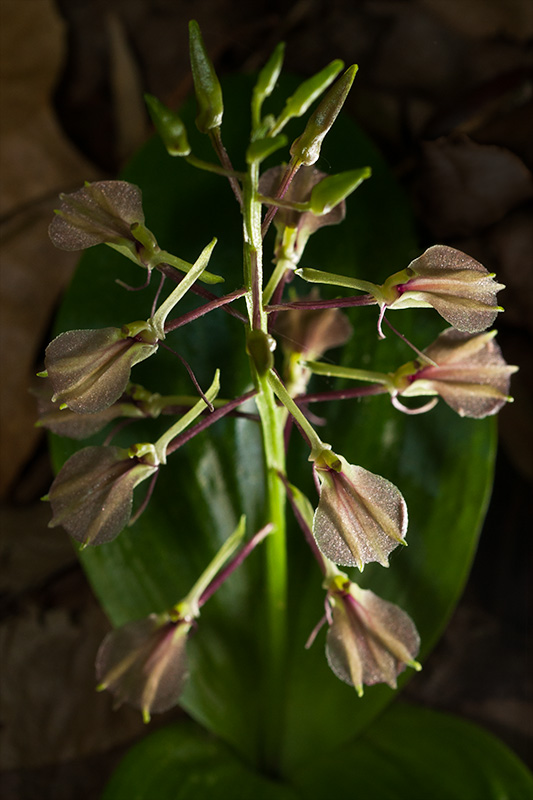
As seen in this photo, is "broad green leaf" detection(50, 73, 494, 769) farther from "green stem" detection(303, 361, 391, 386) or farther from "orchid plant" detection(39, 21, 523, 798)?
"green stem" detection(303, 361, 391, 386)

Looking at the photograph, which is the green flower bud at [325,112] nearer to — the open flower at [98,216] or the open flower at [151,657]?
the open flower at [98,216]

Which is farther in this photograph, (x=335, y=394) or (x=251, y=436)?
(x=251, y=436)

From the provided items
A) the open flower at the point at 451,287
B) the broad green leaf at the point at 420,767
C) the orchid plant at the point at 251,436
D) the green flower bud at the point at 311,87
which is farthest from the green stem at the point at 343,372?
the broad green leaf at the point at 420,767

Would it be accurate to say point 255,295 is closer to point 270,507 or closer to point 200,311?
point 200,311

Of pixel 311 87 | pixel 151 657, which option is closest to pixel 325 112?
pixel 311 87

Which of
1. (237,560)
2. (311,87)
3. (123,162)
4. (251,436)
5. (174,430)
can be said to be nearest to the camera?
(311,87)

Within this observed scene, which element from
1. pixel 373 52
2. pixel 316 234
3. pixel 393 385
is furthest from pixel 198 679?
pixel 373 52
